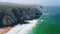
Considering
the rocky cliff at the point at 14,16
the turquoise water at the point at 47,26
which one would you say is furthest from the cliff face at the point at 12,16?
the turquoise water at the point at 47,26

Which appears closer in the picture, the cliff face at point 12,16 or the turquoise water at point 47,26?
the turquoise water at point 47,26

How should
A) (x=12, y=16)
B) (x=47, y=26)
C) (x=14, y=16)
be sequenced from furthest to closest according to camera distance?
(x=14, y=16) → (x=12, y=16) → (x=47, y=26)

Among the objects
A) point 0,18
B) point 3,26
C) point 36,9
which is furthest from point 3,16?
point 36,9

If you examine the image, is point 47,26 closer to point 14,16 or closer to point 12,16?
point 14,16

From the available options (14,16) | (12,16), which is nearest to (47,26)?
(14,16)

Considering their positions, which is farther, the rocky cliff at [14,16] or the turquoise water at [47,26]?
the rocky cliff at [14,16]

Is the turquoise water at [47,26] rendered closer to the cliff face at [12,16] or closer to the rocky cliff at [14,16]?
the rocky cliff at [14,16]

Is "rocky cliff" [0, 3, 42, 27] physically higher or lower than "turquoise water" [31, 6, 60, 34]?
higher

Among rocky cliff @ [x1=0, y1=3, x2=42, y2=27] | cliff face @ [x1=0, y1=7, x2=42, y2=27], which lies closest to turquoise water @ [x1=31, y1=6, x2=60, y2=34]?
rocky cliff @ [x1=0, y1=3, x2=42, y2=27]

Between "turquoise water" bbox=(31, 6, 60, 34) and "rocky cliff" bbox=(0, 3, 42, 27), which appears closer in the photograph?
"turquoise water" bbox=(31, 6, 60, 34)

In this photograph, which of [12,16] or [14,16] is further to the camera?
[14,16]

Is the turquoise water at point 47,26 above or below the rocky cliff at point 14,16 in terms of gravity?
below

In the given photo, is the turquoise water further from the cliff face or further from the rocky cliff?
the cliff face
